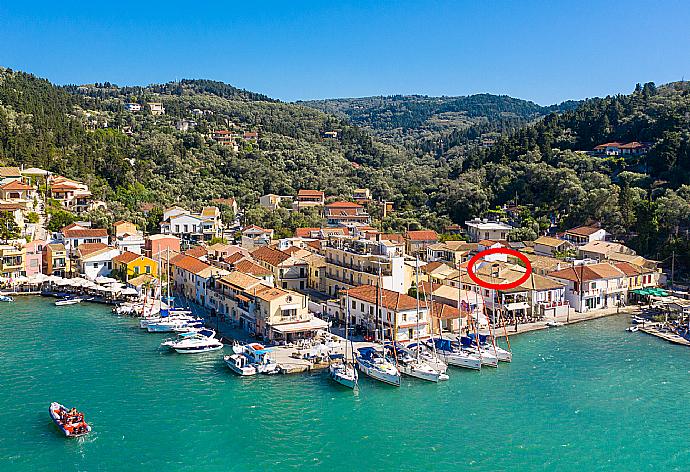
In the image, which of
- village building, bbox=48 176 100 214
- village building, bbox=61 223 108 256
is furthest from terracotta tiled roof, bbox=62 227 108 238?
village building, bbox=48 176 100 214

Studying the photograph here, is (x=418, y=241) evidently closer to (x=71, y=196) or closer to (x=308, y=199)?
(x=308, y=199)

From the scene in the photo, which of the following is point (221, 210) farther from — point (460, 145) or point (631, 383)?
point (460, 145)

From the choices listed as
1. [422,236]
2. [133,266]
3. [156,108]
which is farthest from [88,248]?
[156,108]

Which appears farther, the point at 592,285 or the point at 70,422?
the point at 592,285

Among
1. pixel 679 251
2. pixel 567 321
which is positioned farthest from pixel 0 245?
pixel 679 251

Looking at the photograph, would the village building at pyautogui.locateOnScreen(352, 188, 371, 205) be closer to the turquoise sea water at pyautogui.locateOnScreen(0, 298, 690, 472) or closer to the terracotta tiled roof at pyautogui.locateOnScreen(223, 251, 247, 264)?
the terracotta tiled roof at pyautogui.locateOnScreen(223, 251, 247, 264)
